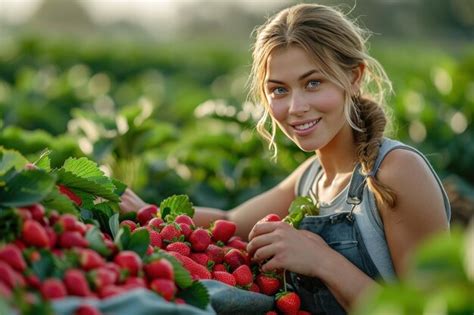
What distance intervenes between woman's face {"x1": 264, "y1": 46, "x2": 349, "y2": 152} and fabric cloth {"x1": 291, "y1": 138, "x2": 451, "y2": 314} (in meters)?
0.20

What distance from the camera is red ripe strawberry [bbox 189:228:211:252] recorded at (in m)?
3.00

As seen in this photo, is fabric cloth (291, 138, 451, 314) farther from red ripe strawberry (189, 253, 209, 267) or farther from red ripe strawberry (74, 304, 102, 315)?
red ripe strawberry (74, 304, 102, 315)

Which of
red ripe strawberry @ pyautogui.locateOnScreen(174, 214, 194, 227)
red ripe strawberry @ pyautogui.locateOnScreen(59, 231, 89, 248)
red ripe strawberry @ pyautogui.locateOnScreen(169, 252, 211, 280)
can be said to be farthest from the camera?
red ripe strawberry @ pyautogui.locateOnScreen(174, 214, 194, 227)

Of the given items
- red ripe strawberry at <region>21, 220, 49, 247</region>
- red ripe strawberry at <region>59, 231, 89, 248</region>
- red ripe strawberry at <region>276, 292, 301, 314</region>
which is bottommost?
red ripe strawberry at <region>276, 292, 301, 314</region>

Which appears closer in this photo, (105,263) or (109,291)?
(109,291)

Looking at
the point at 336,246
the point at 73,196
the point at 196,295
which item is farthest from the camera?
the point at 336,246

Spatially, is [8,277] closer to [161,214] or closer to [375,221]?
[161,214]

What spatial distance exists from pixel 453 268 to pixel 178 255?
124 cm

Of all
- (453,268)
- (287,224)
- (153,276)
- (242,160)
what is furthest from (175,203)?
(242,160)

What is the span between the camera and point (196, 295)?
2510 mm

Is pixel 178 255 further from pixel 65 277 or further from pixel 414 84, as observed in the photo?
pixel 414 84

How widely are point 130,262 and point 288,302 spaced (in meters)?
0.75

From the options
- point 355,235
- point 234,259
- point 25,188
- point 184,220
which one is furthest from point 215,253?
point 25,188

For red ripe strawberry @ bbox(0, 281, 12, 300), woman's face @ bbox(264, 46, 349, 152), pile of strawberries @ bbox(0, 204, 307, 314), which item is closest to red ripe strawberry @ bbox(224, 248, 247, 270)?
pile of strawberries @ bbox(0, 204, 307, 314)
